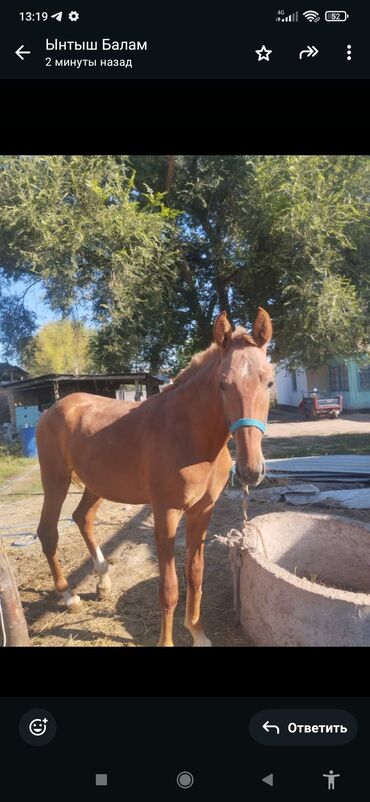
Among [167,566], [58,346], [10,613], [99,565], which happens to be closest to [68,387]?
[58,346]

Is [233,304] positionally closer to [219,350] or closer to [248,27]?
[219,350]

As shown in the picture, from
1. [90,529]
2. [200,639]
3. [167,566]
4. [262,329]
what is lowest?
[200,639]

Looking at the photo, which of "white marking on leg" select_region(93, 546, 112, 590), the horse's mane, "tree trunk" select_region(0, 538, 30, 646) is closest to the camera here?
"tree trunk" select_region(0, 538, 30, 646)

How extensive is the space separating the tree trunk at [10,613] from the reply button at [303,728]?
81 cm

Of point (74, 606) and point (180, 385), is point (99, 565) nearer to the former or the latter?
point (74, 606)

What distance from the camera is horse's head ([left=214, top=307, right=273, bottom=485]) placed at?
1364 mm

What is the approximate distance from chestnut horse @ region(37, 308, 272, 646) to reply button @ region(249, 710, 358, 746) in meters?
0.63

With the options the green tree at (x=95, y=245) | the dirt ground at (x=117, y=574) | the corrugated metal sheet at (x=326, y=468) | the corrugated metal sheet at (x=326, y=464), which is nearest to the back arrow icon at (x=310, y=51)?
the green tree at (x=95, y=245)

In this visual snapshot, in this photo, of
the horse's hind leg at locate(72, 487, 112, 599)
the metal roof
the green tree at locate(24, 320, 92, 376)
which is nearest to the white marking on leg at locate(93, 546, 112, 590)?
the horse's hind leg at locate(72, 487, 112, 599)

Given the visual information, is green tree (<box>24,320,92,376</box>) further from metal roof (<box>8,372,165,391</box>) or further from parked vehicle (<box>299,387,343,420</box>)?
parked vehicle (<box>299,387,343,420</box>)

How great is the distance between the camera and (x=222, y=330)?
5.27 ft

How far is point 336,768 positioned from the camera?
3.01 feet

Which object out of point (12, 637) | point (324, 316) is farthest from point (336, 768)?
point (324, 316)

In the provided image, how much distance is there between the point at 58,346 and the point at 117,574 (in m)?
1.98
